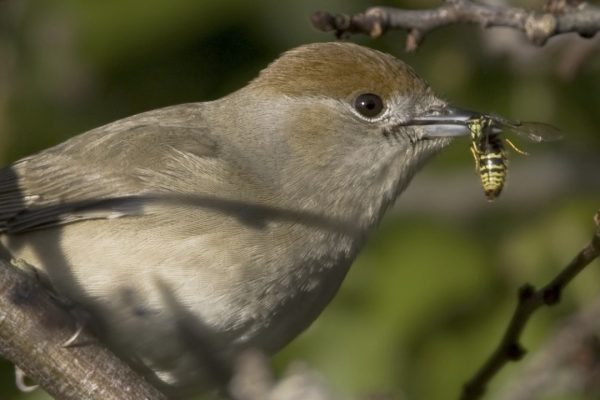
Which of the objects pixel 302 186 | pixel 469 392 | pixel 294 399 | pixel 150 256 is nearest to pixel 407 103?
pixel 302 186

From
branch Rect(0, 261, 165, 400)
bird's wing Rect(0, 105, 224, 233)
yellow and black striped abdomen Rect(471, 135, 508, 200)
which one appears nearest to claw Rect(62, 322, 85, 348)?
branch Rect(0, 261, 165, 400)

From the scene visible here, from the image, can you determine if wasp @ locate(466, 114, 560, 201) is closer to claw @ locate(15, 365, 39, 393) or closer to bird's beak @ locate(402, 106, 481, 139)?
bird's beak @ locate(402, 106, 481, 139)

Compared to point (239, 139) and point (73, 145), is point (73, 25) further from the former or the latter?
point (239, 139)

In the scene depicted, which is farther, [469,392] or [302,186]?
[302,186]

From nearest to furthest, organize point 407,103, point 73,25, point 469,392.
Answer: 1. point 469,392
2. point 407,103
3. point 73,25

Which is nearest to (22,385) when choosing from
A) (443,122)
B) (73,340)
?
(73,340)

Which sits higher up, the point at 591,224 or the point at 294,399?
the point at 591,224
